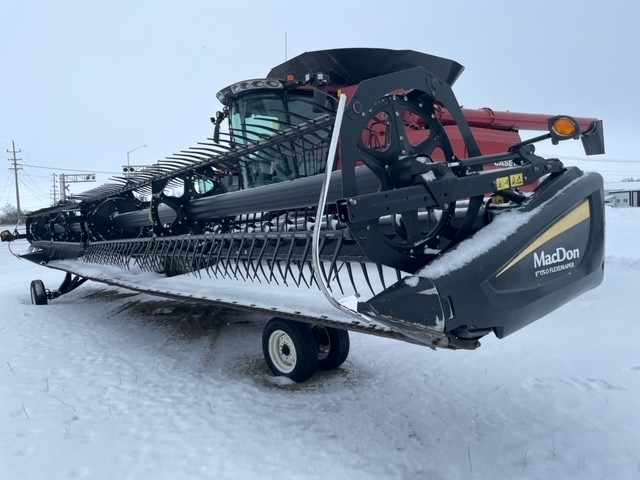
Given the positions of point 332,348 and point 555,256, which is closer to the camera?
point 555,256

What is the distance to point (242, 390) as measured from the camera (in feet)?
11.5

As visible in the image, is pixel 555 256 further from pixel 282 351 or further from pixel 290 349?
pixel 282 351

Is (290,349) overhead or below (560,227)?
below

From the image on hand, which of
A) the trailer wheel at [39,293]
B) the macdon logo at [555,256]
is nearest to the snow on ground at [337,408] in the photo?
the macdon logo at [555,256]

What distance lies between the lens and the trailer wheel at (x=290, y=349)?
3.57 m

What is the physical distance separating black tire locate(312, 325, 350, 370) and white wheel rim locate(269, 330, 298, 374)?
10.4 inches

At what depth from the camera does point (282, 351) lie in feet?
12.4

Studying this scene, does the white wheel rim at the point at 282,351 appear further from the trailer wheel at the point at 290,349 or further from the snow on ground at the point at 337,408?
the snow on ground at the point at 337,408

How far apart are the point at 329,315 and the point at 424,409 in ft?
2.83

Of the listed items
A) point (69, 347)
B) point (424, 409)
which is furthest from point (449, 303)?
point (69, 347)

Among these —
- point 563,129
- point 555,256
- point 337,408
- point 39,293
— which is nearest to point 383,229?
point 555,256

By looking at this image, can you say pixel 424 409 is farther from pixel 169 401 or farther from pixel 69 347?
pixel 69 347

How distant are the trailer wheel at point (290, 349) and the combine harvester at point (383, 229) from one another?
0.01 m

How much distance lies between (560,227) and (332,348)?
78.2 inches
